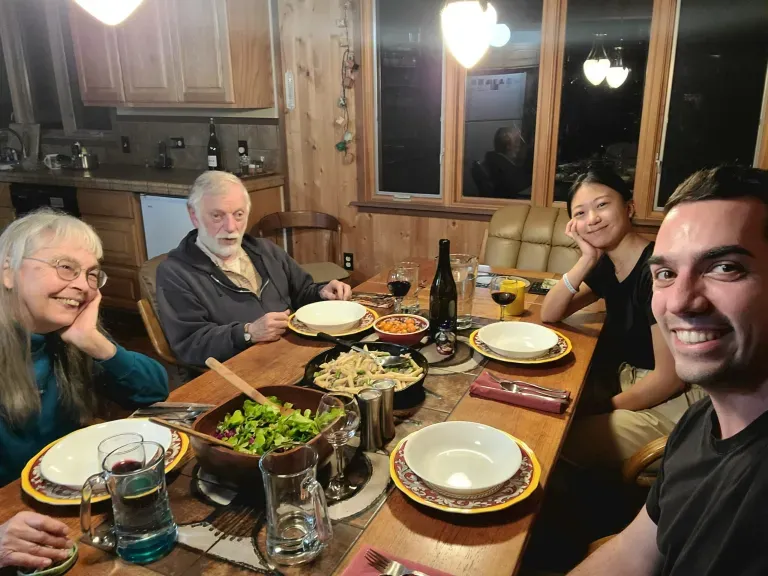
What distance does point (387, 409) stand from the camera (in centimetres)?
125

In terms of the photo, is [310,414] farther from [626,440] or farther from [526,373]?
[626,440]

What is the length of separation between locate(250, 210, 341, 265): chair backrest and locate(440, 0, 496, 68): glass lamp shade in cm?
Answer: 213

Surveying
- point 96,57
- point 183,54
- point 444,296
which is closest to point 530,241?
point 444,296

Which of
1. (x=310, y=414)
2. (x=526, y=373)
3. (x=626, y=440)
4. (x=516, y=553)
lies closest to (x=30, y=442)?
(x=310, y=414)

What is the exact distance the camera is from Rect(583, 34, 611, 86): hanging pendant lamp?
3328 millimetres

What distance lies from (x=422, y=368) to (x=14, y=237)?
3.43 feet

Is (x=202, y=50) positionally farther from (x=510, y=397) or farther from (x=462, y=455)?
(x=462, y=455)

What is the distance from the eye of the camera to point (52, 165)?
4.73 metres

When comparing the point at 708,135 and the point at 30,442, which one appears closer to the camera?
the point at 30,442

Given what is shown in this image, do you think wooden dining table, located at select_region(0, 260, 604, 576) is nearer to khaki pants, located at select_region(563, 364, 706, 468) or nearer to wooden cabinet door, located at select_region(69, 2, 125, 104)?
khaki pants, located at select_region(563, 364, 706, 468)

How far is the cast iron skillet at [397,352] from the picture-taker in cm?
143

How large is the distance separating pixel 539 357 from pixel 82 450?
1.19 metres

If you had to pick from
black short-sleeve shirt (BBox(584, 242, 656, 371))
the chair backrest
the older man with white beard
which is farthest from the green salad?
the chair backrest

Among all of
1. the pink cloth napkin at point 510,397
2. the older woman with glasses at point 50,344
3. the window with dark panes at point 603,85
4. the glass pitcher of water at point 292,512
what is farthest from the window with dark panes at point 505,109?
the glass pitcher of water at point 292,512
